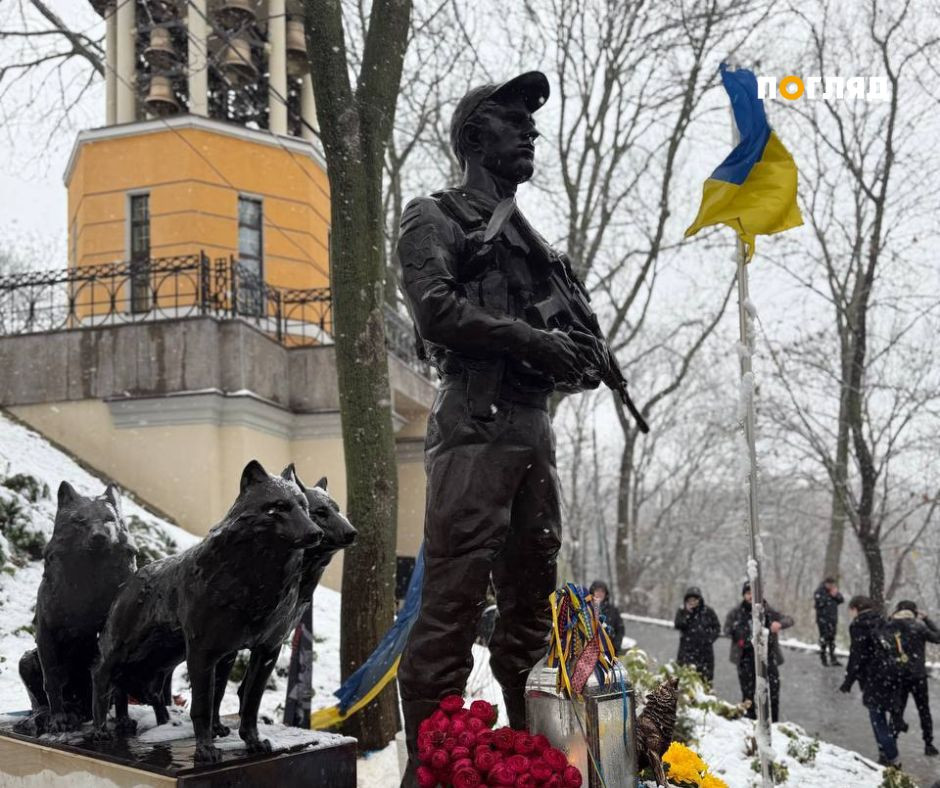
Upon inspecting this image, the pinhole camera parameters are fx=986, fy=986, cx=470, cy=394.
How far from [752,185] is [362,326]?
3.55m

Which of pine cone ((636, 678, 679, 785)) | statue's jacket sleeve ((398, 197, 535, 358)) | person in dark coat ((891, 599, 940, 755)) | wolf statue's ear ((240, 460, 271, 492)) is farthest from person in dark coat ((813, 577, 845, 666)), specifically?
wolf statue's ear ((240, 460, 271, 492))

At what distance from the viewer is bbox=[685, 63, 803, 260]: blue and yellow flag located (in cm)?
702

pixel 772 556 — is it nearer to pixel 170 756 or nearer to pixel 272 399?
pixel 272 399

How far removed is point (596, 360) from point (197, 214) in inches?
747

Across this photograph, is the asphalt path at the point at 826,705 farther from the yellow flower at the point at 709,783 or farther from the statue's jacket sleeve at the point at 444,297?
the statue's jacket sleeve at the point at 444,297

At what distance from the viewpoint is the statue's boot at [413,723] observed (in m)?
3.86

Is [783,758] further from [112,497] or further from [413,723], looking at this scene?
[112,497]

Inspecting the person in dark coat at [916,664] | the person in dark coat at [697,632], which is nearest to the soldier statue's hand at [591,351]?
the person in dark coat at [916,664]

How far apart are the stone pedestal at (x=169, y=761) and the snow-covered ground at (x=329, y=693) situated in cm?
252

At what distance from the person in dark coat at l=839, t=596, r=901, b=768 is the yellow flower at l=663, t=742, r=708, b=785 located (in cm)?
711

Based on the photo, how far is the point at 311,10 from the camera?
9.31 metres

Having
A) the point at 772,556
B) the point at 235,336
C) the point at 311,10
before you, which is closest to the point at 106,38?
the point at 235,336

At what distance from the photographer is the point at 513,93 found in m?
4.20

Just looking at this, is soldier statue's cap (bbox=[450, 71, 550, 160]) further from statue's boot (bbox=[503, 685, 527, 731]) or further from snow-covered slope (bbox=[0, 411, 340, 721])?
snow-covered slope (bbox=[0, 411, 340, 721])
